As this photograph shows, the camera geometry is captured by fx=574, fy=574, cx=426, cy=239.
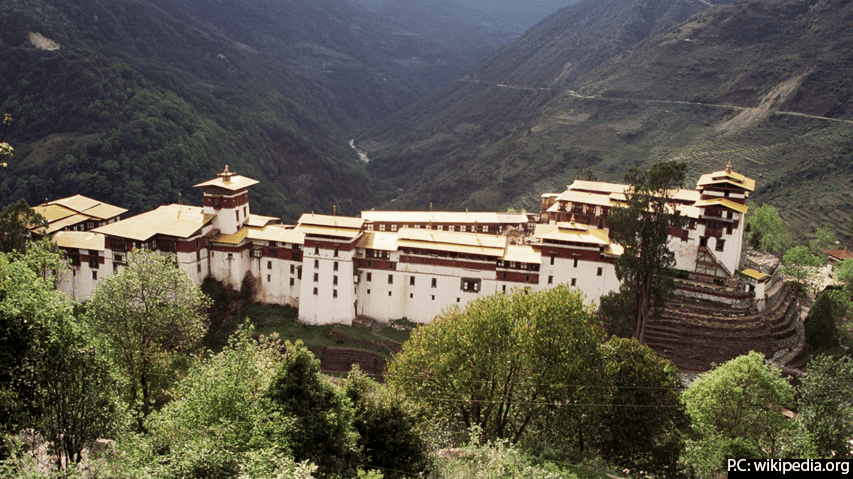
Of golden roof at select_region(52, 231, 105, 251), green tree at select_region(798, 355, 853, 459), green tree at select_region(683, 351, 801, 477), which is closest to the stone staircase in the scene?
green tree at select_region(683, 351, 801, 477)

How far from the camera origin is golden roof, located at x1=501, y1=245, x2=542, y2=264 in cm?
3947

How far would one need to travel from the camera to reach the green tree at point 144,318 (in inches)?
942

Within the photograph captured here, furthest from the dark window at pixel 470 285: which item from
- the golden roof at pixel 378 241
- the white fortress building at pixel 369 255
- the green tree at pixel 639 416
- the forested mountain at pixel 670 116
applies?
the forested mountain at pixel 670 116

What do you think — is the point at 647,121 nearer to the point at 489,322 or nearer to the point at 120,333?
the point at 489,322

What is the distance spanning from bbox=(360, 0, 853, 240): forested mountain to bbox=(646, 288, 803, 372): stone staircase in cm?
2633

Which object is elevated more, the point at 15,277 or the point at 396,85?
the point at 396,85

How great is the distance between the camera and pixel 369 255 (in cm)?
4162

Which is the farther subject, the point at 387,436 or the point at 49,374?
the point at 387,436

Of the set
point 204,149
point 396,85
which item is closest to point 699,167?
point 204,149

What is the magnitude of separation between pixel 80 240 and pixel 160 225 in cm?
613

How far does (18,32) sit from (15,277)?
87405 mm

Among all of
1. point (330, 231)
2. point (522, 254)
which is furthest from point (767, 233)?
point (330, 231)

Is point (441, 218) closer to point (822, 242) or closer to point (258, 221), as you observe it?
point (258, 221)

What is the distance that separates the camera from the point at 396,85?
624 feet
